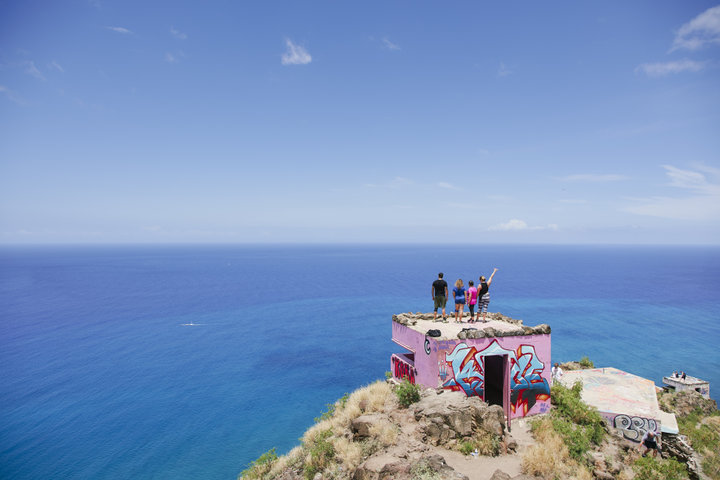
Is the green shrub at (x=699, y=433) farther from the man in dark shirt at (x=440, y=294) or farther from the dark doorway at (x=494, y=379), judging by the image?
the man in dark shirt at (x=440, y=294)

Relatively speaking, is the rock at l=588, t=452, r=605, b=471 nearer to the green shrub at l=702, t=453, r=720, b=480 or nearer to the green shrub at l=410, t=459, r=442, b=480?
the green shrub at l=410, t=459, r=442, b=480

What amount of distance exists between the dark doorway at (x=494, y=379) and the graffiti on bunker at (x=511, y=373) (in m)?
0.77

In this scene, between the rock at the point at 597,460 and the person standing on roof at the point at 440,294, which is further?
the person standing on roof at the point at 440,294

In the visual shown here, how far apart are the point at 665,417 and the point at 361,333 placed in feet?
145

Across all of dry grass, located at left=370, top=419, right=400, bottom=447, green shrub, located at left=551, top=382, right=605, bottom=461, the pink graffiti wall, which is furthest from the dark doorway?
dry grass, located at left=370, top=419, right=400, bottom=447

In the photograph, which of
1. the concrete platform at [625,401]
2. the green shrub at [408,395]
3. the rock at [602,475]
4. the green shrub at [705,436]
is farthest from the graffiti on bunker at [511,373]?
the green shrub at [705,436]

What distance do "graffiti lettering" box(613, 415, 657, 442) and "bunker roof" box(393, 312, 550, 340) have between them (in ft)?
30.1

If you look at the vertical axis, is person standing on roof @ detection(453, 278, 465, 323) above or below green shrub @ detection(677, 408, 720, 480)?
above

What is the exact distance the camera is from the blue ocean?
29562 millimetres

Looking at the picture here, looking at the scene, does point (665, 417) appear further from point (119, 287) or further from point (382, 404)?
point (119, 287)

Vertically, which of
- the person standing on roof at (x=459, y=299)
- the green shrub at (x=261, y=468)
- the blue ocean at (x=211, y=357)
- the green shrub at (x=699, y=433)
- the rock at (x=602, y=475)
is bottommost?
the blue ocean at (x=211, y=357)

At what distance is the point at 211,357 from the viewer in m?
49.9

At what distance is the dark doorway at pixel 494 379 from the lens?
665 inches

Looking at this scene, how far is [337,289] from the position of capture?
107 m
